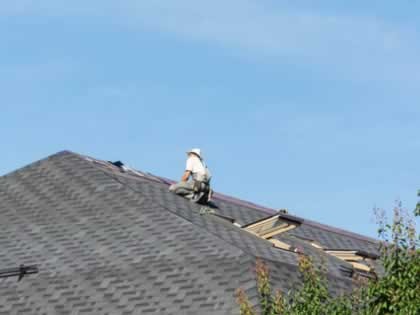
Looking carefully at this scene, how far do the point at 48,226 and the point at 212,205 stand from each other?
414cm

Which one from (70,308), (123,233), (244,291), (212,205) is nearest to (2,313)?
(70,308)

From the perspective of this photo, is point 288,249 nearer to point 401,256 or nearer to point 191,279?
point 191,279

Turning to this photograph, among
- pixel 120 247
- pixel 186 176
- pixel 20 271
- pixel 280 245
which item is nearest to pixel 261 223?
pixel 280 245

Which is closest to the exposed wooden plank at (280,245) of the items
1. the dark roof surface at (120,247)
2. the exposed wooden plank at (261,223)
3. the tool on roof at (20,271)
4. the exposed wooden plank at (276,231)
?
the exposed wooden plank at (276,231)

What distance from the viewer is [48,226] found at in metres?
26.3

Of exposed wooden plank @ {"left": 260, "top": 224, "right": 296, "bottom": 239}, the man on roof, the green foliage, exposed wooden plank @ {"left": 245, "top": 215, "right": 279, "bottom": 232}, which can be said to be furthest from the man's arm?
the green foliage

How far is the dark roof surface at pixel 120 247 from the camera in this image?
22078 millimetres

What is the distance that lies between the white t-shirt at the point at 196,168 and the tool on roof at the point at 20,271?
4.58m

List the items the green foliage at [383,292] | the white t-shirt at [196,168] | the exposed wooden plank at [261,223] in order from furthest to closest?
1. the white t-shirt at [196,168]
2. the exposed wooden plank at [261,223]
3. the green foliage at [383,292]

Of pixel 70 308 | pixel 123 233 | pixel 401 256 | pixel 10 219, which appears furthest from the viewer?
pixel 10 219

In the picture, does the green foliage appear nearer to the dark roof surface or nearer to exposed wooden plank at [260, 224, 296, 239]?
the dark roof surface

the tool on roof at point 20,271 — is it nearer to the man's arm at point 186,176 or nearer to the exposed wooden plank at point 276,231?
the man's arm at point 186,176

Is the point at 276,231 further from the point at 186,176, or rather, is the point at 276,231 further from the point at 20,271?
the point at 20,271

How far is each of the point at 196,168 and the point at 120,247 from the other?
3.64 metres
